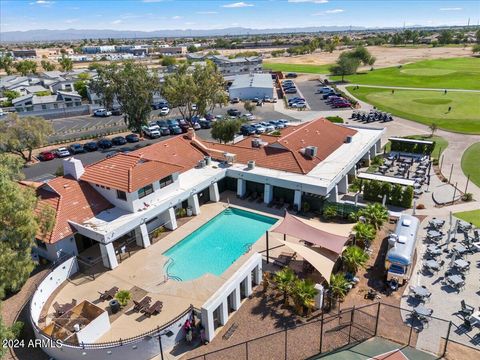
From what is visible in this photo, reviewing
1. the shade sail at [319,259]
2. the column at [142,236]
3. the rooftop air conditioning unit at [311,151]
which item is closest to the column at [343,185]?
the rooftop air conditioning unit at [311,151]

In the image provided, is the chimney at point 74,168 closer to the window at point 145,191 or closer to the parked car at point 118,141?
the window at point 145,191

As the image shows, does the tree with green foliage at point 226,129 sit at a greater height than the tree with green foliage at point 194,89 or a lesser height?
lesser

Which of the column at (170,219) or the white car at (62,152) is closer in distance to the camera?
the column at (170,219)

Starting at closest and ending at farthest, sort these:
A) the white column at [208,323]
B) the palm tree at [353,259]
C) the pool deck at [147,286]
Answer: the white column at [208,323], the pool deck at [147,286], the palm tree at [353,259]

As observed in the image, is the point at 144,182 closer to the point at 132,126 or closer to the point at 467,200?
the point at 132,126

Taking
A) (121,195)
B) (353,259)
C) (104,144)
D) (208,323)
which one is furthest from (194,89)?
(208,323)

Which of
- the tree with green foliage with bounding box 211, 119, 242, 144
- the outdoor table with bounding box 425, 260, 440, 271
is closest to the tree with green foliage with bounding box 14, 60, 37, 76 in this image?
the tree with green foliage with bounding box 211, 119, 242, 144

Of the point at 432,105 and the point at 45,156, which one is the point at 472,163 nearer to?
the point at 432,105

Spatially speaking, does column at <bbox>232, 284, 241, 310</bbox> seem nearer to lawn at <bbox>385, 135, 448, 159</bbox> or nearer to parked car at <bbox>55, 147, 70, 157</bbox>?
lawn at <bbox>385, 135, 448, 159</bbox>
